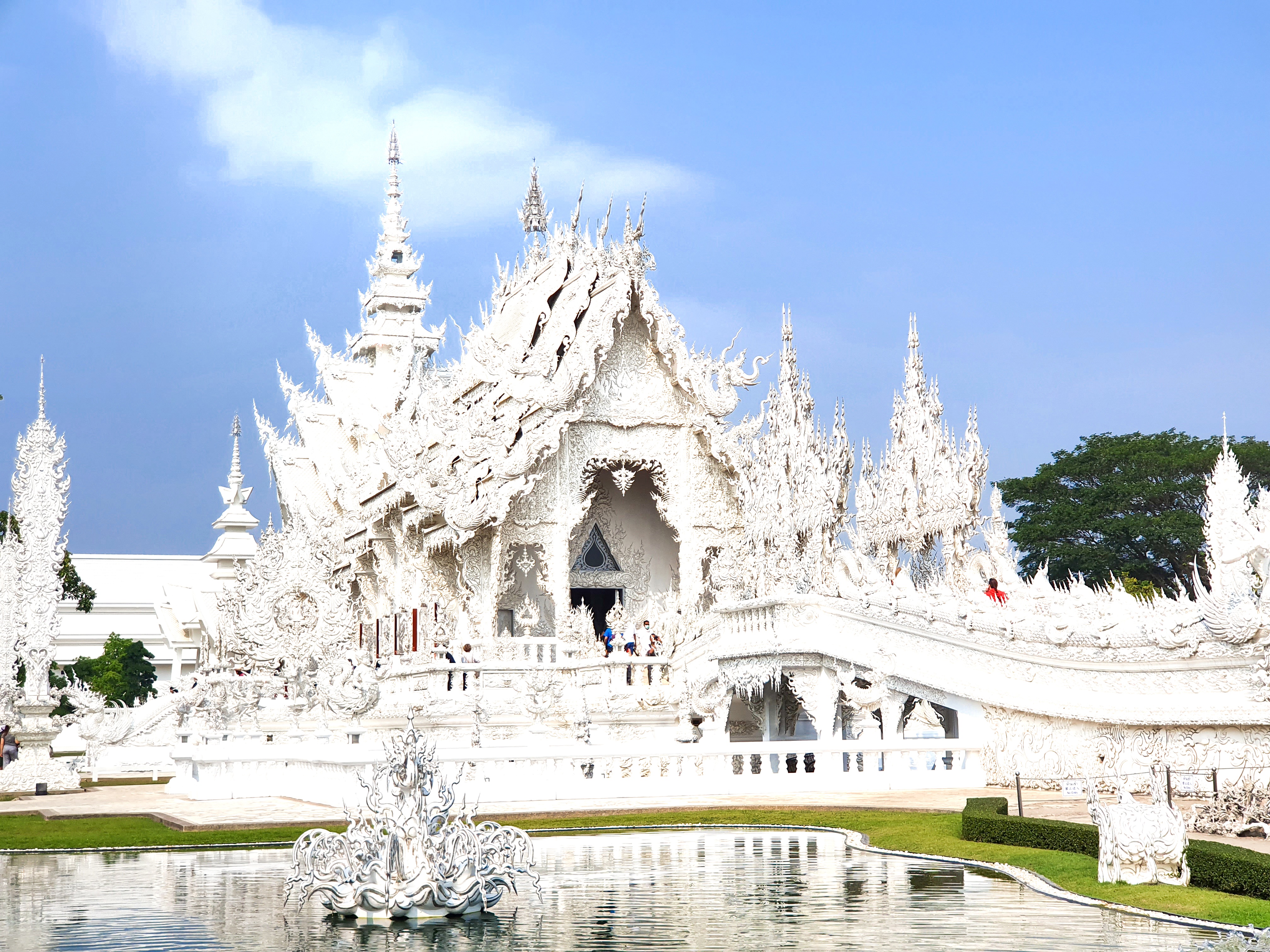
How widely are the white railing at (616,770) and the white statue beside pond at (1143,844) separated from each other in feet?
22.8

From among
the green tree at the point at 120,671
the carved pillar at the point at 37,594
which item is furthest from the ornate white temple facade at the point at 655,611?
the green tree at the point at 120,671

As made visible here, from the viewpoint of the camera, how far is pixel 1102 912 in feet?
27.1

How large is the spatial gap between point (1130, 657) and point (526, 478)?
12.5 m

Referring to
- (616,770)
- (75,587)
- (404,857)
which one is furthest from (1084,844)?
(75,587)

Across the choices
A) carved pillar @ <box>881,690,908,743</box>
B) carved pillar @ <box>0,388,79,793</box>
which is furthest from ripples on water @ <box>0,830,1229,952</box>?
carved pillar @ <box>0,388,79,793</box>

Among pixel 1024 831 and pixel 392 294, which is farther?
pixel 392 294

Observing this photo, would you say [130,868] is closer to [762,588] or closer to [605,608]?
[762,588]

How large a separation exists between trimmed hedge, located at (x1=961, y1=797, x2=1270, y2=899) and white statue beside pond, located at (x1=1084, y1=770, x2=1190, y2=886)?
8 centimetres

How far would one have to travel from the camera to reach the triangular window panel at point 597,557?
29.5 meters

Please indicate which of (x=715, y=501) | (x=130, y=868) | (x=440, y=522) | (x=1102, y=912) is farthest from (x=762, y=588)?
(x=1102, y=912)

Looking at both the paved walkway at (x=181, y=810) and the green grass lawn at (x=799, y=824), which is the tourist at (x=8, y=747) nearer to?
the paved walkway at (x=181, y=810)

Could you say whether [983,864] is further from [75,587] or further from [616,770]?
[75,587]

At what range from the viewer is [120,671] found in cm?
4981

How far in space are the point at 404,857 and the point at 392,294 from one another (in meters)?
33.6
